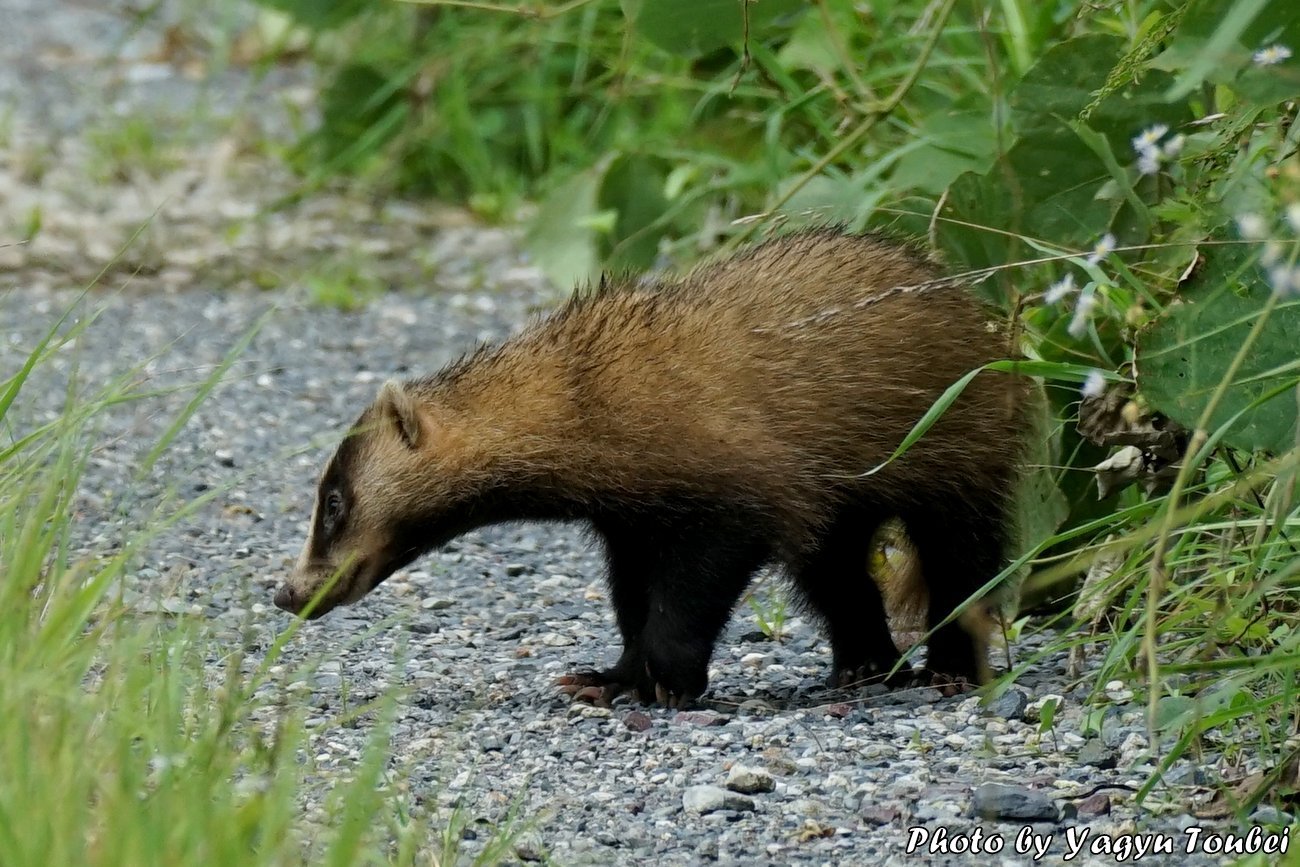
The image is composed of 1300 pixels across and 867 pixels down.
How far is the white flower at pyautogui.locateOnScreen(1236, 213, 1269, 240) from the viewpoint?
2.74 m

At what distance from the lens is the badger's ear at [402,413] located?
4.64 m

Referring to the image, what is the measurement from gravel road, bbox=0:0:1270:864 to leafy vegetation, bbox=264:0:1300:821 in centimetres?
35

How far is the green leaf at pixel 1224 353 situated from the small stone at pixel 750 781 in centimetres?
113

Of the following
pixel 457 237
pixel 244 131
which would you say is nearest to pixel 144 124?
pixel 244 131

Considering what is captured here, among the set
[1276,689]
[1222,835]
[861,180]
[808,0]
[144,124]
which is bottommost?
[1222,835]

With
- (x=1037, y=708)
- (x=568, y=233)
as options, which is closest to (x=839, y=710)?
(x=1037, y=708)

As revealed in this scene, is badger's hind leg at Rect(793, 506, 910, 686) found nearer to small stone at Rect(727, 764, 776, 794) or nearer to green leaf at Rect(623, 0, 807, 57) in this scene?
small stone at Rect(727, 764, 776, 794)

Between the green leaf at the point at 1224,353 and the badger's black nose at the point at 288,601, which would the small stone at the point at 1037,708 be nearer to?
the green leaf at the point at 1224,353

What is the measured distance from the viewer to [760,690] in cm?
466

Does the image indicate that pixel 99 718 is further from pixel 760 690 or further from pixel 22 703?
pixel 760 690

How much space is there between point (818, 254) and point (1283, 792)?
2031 millimetres

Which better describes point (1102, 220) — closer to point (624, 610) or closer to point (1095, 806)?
point (624, 610)

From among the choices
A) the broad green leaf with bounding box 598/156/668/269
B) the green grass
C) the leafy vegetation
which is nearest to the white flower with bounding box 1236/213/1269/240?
the leafy vegetation

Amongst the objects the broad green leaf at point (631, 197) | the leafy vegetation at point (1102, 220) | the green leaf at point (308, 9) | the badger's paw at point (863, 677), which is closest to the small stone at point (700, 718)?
the badger's paw at point (863, 677)
